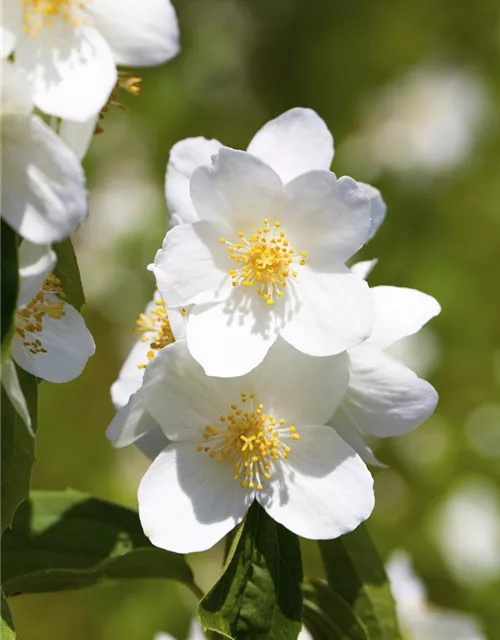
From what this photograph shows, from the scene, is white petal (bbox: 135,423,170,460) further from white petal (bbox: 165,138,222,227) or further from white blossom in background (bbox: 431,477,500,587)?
white blossom in background (bbox: 431,477,500,587)

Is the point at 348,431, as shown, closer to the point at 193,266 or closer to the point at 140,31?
the point at 193,266

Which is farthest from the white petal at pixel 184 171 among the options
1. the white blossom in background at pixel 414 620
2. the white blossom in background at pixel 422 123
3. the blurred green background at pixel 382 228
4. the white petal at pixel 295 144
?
the white blossom in background at pixel 422 123

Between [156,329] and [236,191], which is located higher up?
[236,191]

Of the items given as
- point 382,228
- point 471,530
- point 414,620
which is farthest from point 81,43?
point 382,228

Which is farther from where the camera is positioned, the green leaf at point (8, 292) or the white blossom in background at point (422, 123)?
the white blossom in background at point (422, 123)

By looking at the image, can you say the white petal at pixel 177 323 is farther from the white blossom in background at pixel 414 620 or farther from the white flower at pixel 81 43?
the white blossom in background at pixel 414 620

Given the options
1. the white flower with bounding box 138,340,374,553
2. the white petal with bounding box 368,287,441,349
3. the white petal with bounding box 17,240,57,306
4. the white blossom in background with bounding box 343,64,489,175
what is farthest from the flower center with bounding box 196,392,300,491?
the white blossom in background with bounding box 343,64,489,175
